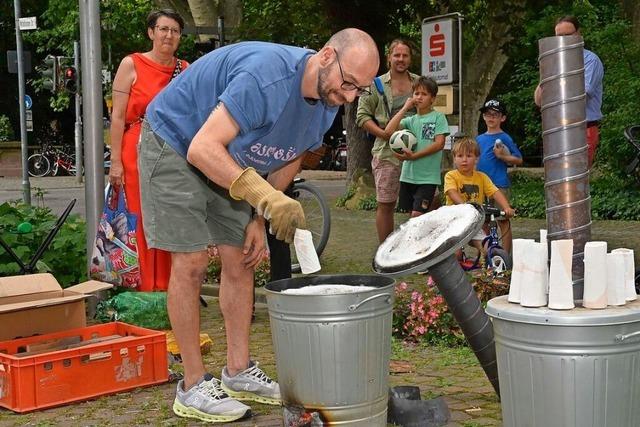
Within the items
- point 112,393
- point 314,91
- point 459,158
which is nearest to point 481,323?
point 314,91

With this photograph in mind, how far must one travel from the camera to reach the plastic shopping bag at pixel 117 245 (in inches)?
231

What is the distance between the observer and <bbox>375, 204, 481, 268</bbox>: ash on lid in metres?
3.76

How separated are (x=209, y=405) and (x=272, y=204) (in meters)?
1.19

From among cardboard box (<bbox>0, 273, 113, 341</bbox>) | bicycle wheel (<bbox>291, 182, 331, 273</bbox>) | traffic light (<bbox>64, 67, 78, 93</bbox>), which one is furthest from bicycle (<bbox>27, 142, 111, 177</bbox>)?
cardboard box (<bbox>0, 273, 113, 341</bbox>)

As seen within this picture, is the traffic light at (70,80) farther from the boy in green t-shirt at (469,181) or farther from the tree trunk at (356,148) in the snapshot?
the boy in green t-shirt at (469,181)

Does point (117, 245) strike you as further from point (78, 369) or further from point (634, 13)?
point (634, 13)

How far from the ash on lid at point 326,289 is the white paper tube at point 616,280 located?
0.89 m

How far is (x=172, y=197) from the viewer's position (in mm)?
4293

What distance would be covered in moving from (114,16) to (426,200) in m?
23.0

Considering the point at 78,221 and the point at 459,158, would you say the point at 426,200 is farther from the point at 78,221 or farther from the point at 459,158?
the point at 78,221

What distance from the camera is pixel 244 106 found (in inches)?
150

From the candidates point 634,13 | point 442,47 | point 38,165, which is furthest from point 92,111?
point 38,165

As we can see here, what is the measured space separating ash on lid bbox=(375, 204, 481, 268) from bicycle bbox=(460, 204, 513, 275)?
303cm

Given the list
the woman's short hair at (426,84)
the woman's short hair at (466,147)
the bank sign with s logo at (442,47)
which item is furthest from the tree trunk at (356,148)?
the woman's short hair at (466,147)
